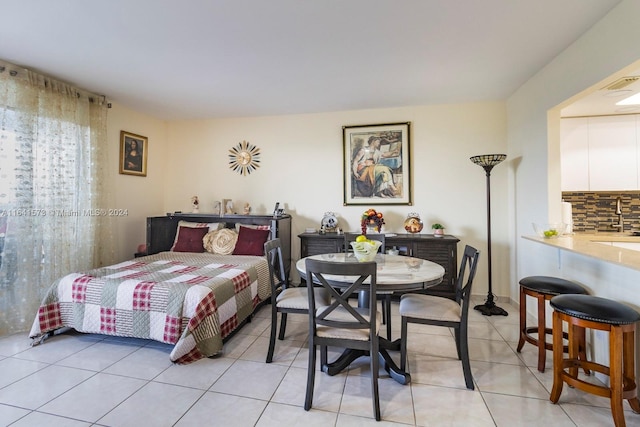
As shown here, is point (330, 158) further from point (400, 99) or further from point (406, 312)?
point (406, 312)

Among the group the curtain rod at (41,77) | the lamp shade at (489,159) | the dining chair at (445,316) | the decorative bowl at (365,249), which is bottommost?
the dining chair at (445,316)

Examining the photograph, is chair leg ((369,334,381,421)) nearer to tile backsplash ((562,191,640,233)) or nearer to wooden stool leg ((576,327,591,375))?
wooden stool leg ((576,327,591,375))

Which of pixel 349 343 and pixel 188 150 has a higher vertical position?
pixel 188 150

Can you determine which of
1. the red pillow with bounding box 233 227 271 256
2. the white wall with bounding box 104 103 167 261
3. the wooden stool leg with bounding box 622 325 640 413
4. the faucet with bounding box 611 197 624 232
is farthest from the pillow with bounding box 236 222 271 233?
the faucet with bounding box 611 197 624 232

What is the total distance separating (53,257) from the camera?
A: 2.93m

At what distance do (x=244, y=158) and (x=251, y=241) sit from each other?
141cm

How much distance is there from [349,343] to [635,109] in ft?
12.7

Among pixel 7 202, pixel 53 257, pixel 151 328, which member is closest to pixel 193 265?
pixel 151 328

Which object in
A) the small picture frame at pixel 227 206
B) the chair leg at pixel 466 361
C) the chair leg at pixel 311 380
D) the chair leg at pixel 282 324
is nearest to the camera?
the chair leg at pixel 311 380

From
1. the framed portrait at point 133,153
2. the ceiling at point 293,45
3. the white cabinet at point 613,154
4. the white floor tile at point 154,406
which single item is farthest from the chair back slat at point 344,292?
the framed portrait at point 133,153

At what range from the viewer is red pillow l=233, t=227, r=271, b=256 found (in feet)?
12.0

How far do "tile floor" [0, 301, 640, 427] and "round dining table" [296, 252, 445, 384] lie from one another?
0.08 meters

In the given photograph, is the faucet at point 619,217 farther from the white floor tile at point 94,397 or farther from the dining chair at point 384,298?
the white floor tile at point 94,397

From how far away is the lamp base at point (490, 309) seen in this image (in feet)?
10.4
